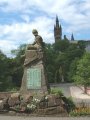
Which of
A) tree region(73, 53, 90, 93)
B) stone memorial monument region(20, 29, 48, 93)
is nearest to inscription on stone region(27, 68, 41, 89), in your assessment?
stone memorial monument region(20, 29, 48, 93)

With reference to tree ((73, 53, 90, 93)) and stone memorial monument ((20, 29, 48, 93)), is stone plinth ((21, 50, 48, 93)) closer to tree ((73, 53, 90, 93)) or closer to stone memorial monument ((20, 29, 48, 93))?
stone memorial monument ((20, 29, 48, 93))

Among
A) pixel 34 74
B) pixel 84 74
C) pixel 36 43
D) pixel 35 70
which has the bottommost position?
pixel 34 74

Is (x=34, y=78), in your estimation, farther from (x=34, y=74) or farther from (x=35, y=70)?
(x=35, y=70)

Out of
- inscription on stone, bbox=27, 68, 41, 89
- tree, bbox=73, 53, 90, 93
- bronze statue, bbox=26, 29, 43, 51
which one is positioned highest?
tree, bbox=73, 53, 90, 93

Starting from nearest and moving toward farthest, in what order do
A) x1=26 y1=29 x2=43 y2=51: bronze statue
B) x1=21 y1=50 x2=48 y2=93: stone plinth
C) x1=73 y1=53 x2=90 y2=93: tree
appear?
x1=21 y1=50 x2=48 y2=93: stone plinth
x1=26 y1=29 x2=43 y2=51: bronze statue
x1=73 y1=53 x2=90 y2=93: tree

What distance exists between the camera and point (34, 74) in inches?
989

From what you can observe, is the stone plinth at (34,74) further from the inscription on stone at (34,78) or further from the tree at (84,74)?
the tree at (84,74)

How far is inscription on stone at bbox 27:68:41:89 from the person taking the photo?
82.0ft

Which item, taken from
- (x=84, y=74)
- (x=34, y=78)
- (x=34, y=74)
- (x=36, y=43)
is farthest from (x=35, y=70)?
(x=84, y=74)

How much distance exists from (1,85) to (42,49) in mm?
28631

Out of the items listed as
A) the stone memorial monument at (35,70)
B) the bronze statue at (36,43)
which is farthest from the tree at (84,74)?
the stone memorial monument at (35,70)

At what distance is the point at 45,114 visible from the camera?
22359mm

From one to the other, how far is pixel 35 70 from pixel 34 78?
487 mm

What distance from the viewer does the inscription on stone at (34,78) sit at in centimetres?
2498
